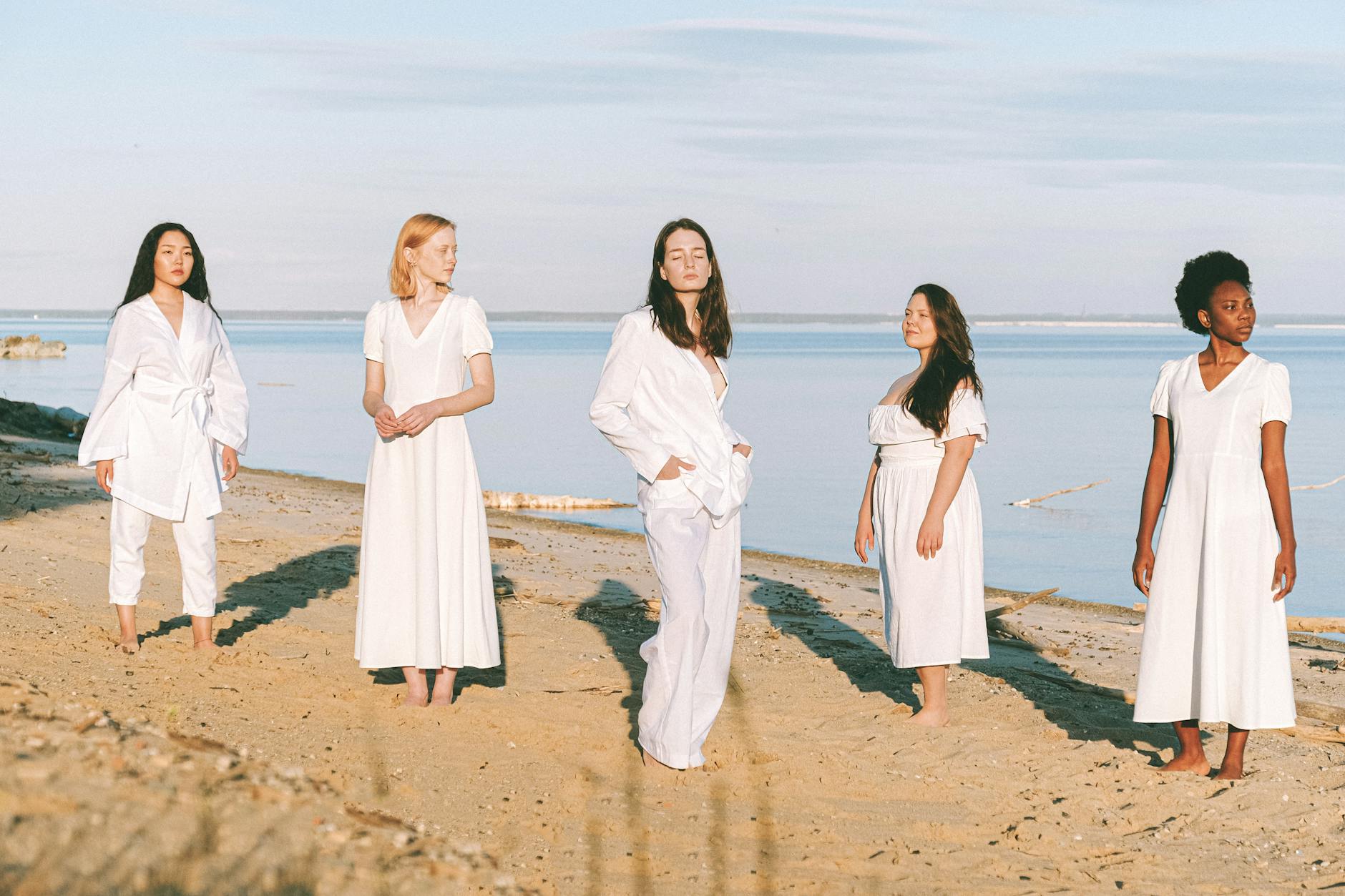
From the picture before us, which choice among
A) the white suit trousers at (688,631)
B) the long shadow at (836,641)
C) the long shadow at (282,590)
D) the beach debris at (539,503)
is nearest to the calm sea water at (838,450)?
the beach debris at (539,503)

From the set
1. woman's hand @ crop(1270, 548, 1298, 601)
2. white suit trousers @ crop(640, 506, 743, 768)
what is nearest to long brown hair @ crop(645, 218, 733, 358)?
white suit trousers @ crop(640, 506, 743, 768)

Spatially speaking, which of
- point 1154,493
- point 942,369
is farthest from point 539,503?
point 1154,493

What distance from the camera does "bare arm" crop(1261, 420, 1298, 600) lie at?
5324 mm

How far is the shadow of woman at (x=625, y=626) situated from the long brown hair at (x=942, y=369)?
6.30 feet

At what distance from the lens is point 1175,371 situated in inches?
224

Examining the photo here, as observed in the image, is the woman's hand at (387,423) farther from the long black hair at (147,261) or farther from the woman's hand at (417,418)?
the long black hair at (147,261)

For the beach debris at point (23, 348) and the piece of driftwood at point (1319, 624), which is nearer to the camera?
the piece of driftwood at point (1319, 624)

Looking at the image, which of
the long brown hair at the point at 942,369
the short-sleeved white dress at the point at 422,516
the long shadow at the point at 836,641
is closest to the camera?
the short-sleeved white dress at the point at 422,516

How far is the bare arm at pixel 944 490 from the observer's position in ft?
20.5

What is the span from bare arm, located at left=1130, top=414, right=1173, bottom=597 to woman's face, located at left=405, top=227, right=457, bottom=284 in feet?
10.1

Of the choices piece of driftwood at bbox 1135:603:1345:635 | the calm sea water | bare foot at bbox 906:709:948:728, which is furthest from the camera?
the calm sea water

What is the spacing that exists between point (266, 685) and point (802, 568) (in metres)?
8.40

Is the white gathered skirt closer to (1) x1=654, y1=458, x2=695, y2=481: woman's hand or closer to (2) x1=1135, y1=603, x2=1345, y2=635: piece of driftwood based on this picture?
(1) x1=654, y1=458, x2=695, y2=481: woman's hand

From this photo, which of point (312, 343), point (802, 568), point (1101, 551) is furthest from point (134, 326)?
point (312, 343)
